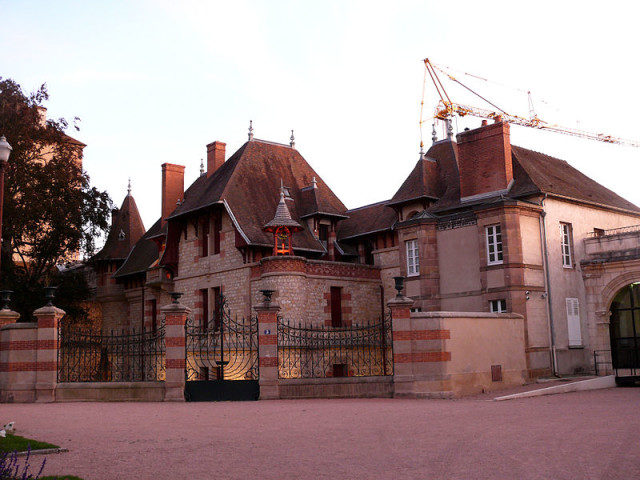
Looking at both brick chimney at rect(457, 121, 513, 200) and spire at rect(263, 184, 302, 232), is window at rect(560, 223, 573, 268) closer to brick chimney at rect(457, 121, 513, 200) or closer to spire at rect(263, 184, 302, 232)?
brick chimney at rect(457, 121, 513, 200)

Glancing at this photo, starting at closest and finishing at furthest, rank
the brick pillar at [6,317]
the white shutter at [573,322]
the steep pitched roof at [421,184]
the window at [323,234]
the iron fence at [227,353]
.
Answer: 1. the brick pillar at [6,317]
2. the iron fence at [227,353]
3. the white shutter at [573,322]
4. the steep pitched roof at [421,184]
5. the window at [323,234]

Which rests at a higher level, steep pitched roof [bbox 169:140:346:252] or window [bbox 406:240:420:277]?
steep pitched roof [bbox 169:140:346:252]

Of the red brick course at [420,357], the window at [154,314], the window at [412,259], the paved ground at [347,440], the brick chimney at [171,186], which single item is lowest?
the paved ground at [347,440]

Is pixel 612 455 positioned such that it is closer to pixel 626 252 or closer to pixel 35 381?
pixel 35 381

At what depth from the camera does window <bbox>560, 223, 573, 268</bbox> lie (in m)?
25.3

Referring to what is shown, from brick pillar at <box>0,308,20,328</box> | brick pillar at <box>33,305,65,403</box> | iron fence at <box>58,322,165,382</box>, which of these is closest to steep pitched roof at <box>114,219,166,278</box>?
iron fence at <box>58,322,165,382</box>

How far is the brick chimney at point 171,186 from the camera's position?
126 feet

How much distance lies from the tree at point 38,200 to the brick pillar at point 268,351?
16.3m

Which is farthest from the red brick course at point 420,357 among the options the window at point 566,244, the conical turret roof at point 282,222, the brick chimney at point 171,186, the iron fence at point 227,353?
the brick chimney at point 171,186

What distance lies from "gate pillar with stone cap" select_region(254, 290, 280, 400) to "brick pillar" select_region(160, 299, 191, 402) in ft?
6.52

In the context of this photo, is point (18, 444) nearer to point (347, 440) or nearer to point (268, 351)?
point (347, 440)

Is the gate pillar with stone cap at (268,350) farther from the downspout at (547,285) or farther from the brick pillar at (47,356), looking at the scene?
the downspout at (547,285)

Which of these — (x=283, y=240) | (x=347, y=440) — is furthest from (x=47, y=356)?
(x=283, y=240)

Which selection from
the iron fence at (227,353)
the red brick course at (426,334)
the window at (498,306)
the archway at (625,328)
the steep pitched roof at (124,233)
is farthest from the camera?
the steep pitched roof at (124,233)
